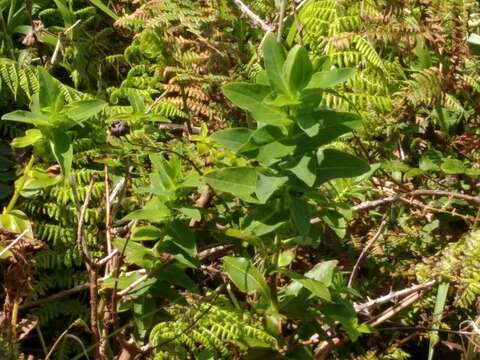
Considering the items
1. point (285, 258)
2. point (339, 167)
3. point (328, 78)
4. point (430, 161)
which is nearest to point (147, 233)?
point (285, 258)

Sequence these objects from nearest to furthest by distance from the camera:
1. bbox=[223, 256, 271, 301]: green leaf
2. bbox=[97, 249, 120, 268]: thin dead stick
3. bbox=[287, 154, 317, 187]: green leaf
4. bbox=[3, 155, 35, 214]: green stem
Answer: bbox=[287, 154, 317, 187]: green leaf, bbox=[223, 256, 271, 301]: green leaf, bbox=[97, 249, 120, 268]: thin dead stick, bbox=[3, 155, 35, 214]: green stem

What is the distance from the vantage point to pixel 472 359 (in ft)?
9.32

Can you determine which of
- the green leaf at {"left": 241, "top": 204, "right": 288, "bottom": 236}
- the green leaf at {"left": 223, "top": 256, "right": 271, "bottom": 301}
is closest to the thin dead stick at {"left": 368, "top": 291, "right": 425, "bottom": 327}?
the green leaf at {"left": 223, "top": 256, "right": 271, "bottom": 301}

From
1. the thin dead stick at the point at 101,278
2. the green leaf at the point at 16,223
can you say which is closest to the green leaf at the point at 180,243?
the thin dead stick at the point at 101,278

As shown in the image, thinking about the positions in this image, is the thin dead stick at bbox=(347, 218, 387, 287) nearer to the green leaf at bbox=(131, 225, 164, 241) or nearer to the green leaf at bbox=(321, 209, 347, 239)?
the green leaf at bbox=(321, 209, 347, 239)

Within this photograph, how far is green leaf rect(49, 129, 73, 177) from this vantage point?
8.66ft

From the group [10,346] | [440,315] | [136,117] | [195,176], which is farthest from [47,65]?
[440,315]

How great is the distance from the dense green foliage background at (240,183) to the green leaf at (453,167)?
2cm

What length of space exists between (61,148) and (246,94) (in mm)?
677

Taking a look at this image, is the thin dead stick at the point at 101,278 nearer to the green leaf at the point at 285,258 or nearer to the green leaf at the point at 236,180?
the green leaf at the point at 285,258

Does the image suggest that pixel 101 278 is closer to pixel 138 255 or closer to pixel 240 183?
pixel 138 255

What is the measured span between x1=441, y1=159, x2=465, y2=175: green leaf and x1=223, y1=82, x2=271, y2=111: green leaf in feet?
3.91

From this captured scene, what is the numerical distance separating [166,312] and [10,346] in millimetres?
520

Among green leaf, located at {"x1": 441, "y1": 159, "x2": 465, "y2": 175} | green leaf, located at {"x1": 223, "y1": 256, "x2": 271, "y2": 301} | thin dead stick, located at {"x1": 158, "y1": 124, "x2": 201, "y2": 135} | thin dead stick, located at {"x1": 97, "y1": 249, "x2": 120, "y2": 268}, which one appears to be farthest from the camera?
A: thin dead stick, located at {"x1": 158, "y1": 124, "x2": 201, "y2": 135}
